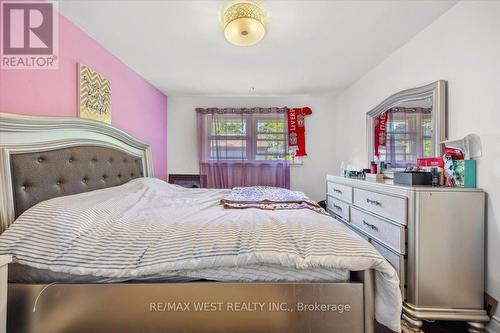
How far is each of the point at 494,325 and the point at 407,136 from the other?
1.41 m

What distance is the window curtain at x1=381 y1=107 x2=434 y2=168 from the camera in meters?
1.80

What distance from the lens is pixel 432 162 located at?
1.64m

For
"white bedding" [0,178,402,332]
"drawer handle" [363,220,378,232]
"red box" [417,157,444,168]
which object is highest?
"red box" [417,157,444,168]

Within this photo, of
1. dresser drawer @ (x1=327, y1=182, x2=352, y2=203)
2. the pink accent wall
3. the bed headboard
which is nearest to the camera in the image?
the bed headboard

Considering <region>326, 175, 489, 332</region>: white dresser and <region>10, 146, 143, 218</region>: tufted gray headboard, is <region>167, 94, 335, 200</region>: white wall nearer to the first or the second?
<region>10, 146, 143, 218</region>: tufted gray headboard

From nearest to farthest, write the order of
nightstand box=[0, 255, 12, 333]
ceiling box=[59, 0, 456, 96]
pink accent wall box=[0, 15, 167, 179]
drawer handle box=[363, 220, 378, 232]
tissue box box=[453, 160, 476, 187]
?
nightstand box=[0, 255, 12, 333] → pink accent wall box=[0, 15, 167, 179] → tissue box box=[453, 160, 476, 187] → ceiling box=[59, 0, 456, 96] → drawer handle box=[363, 220, 378, 232]

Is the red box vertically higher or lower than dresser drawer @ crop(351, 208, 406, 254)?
higher

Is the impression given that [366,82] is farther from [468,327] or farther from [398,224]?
[468,327]

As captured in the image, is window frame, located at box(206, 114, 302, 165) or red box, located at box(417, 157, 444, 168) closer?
red box, located at box(417, 157, 444, 168)

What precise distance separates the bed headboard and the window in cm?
163

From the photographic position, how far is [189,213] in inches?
54.7

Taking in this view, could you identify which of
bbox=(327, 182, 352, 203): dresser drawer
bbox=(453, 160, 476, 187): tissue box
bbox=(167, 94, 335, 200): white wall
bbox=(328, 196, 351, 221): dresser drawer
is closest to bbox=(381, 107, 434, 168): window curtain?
bbox=(453, 160, 476, 187): tissue box

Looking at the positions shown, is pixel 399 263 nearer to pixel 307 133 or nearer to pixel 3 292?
pixel 3 292

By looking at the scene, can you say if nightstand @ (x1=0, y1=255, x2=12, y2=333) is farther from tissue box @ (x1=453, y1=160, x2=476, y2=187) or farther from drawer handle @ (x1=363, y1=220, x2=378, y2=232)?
tissue box @ (x1=453, y1=160, x2=476, y2=187)
